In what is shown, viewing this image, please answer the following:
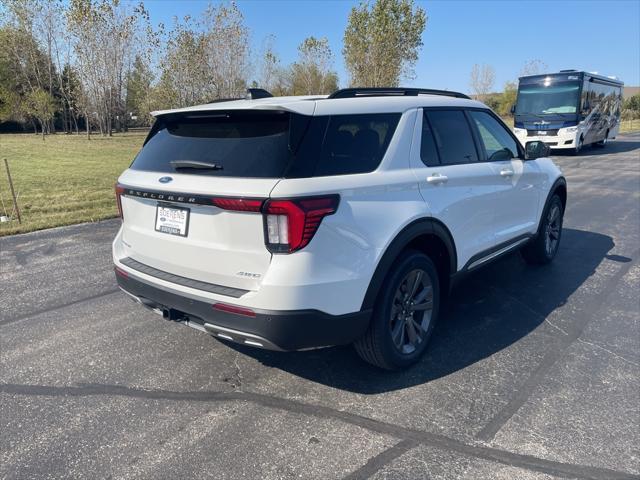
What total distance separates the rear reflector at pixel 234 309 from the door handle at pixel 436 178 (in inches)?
60.6

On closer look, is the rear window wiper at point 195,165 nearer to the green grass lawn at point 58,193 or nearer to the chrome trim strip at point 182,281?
the chrome trim strip at point 182,281

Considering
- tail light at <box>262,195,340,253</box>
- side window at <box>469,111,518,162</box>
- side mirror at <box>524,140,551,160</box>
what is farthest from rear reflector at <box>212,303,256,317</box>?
side mirror at <box>524,140,551,160</box>

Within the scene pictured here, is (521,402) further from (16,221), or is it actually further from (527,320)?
(16,221)

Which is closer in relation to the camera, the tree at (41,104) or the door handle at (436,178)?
the door handle at (436,178)

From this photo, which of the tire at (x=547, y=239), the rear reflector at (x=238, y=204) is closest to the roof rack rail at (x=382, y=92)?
the rear reflector at (x=238, y=204)

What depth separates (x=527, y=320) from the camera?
402 cm

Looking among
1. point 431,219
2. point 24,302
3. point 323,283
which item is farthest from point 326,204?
point 24,302

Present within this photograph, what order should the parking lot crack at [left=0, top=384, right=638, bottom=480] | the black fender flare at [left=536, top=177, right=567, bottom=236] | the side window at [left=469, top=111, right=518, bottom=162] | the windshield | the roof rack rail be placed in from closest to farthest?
1. the parking lot crack at [left=0, top=384, right=638, bottom=480]
2. the roof rack rail
3. the side window at [left=469, top=111, right=518, bottom=162]
4. the black fender flare at [left=536, top=177, right=567, bottom=236]
5. the windshield

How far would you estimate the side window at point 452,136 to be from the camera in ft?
11.3

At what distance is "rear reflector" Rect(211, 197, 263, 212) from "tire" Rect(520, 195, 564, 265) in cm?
374

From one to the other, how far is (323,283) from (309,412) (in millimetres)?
854

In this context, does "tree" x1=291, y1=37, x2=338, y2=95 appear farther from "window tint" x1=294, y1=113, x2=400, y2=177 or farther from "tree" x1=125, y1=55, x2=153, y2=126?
"window tint" x1=294, y1=113, x2=400, y2=177

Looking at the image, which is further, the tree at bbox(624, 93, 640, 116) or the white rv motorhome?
the tree at bbox(624, 93, 640, 116)

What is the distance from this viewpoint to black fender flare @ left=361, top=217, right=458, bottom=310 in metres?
2.72
